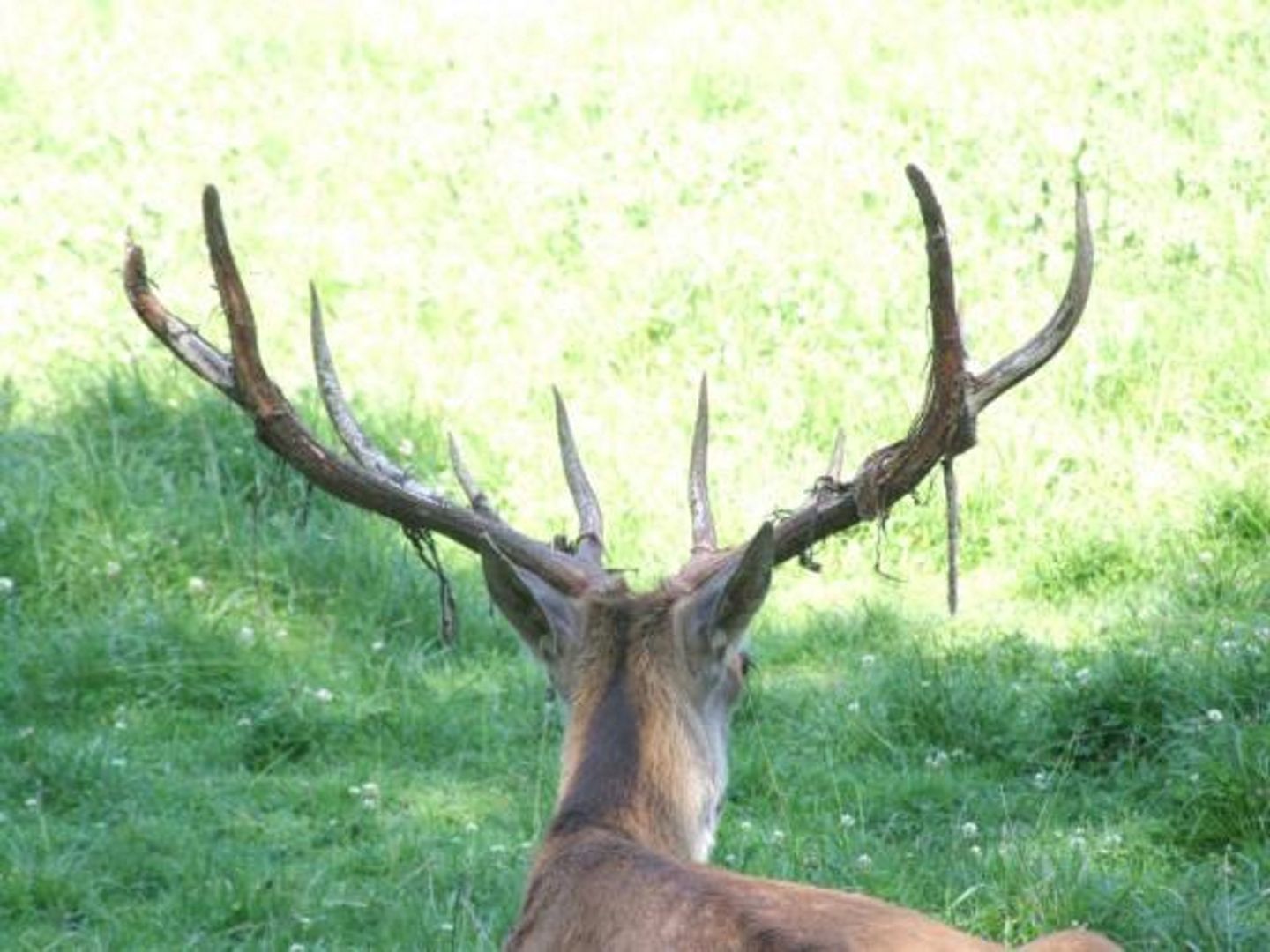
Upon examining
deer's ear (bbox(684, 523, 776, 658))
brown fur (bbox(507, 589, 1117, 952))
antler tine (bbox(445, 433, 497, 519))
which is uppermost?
antler tine (bbox(445, 433, 497, 519))

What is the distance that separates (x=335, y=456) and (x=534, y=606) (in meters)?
0.63

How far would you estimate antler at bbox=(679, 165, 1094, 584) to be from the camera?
199 inches

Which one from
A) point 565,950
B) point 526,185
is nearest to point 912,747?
point 565,950

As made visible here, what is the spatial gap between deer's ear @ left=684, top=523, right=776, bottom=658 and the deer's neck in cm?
15

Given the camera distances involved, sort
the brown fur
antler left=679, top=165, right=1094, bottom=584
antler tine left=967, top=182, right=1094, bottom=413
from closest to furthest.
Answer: the brown fur < antler left=679, top=165, right=1094, bottom=584 < antler tine left=967, top=182, right=1094, bottom=413

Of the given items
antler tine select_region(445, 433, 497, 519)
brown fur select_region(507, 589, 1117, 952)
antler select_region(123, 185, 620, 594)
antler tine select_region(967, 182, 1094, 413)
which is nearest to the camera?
brown fur select_region(507, 589, 1117, 952)

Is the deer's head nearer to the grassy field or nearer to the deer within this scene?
the deer

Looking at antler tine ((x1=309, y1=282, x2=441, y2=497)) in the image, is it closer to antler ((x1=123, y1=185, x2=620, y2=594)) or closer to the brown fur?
antler ((x1=123, y1=185, x2=620, y2=594))

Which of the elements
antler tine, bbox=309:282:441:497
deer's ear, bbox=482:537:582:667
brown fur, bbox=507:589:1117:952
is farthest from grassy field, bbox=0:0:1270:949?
brown fur, bbox=507:589:1117:952

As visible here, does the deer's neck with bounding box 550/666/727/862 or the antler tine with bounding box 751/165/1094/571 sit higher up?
the antler tine with bounding box 751/165/1094/571

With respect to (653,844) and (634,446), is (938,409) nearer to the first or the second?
(653,844)

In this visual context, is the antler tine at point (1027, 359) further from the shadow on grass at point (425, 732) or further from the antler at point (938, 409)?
the shadow on grass at point (425, 732)

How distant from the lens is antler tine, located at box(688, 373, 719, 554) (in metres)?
5.79

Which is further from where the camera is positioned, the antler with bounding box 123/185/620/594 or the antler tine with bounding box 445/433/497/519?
the antler tine with bounding box 445/433/497/519
